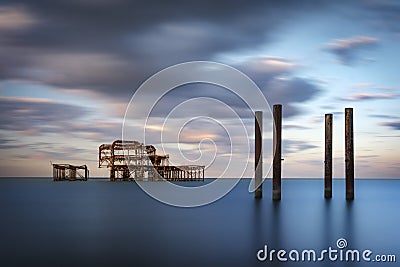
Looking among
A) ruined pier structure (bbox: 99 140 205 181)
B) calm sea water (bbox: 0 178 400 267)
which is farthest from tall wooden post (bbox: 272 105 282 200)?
ruined pier structure (bbox: 99 140 205 181)

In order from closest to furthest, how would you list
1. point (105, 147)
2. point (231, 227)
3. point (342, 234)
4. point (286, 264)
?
point (286, 264) → point (342, 234) → point (231, 227) → point (105, 147)

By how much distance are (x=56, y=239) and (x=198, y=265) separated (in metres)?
7.10

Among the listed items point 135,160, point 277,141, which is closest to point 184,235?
point 277,141

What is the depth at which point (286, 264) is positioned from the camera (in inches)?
572

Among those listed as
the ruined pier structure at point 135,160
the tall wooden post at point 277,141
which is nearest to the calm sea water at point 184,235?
the tall wooden post at point 277,141

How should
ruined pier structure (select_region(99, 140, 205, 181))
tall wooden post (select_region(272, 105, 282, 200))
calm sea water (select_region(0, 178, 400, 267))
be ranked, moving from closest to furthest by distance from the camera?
calm sea water (select_region(0, 178, 400, 267)), tall wooden post (select_region(272, 105, 282, 200)), ruined pier structure (select_region(99, 140, 205, 181))

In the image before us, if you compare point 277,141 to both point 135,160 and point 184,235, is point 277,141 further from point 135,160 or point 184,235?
point 135,160

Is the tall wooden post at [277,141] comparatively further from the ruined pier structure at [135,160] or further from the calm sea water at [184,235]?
the ruined pier structure at [135,160]

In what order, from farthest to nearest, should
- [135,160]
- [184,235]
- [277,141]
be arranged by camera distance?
[135,160], [277,141], [184,235]

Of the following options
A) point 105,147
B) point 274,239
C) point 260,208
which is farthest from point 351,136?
point 105,147

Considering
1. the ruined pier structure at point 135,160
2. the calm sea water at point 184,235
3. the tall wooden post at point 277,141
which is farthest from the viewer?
the ruined pier structure at point 135,160

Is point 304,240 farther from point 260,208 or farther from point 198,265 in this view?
point 260,208

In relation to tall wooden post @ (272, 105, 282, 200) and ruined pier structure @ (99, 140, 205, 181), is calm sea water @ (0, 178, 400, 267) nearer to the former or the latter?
tall wooden post @ (272, 105, 282, 200)

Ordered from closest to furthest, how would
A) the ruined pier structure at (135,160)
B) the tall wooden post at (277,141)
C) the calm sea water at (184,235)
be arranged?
1. the calm sea water at (184,235)
2. the tall wooden post at (277,141)
3. the ruined pier structure at (135,160)
